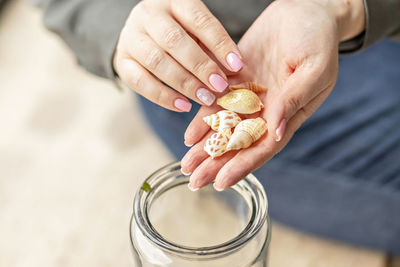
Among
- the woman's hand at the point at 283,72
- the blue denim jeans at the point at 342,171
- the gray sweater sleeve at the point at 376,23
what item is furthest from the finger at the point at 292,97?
the blue denim jeans at the point at 342,171

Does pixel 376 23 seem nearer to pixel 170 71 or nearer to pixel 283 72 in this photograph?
pixel 283 72

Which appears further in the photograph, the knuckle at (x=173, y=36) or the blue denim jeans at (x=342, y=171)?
the blue denim jeans at (x=342, y=171)

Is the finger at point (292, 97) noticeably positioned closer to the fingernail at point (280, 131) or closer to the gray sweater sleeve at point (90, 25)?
the fingernail at point (280, 131)

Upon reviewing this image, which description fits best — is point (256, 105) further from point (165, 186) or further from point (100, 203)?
point (100, 203)

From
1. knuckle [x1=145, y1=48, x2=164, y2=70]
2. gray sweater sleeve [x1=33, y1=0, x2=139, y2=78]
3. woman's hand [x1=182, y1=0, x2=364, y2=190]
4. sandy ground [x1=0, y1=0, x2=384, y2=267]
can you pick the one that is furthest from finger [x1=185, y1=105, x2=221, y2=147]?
sandy ground [x1=0, y1=0, x2=384, y2=267]

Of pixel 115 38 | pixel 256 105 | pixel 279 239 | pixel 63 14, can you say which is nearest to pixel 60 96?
pixel 63 14
